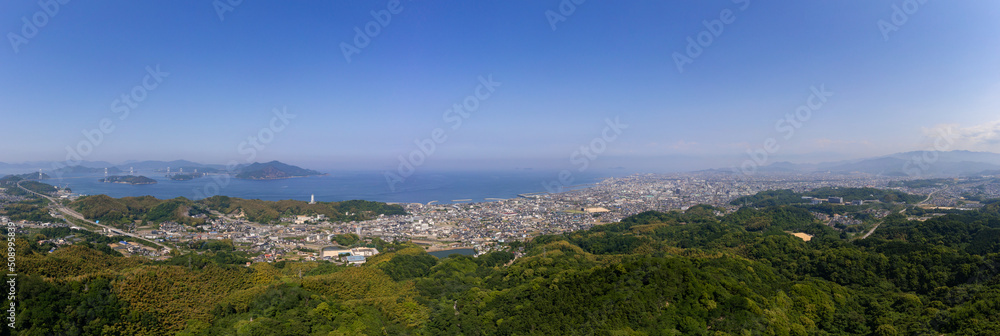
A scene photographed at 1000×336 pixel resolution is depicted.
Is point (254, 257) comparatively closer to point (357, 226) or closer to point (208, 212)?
point (357, 226)

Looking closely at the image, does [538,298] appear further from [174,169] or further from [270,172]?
[174,169]

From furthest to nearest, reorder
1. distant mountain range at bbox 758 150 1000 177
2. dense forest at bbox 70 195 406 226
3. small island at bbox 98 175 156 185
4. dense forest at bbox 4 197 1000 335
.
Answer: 1. distant mountain range at bbox 758 150 1000 177
2. small island at bbox 98 175 156 185
3. dense forest at bbox 70 195 406 226
4. dense forest at bbox 4 197 1000 335

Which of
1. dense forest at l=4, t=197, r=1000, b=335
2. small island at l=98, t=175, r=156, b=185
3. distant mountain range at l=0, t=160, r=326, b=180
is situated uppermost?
distant mountain range at l=0, t=160, r=326, b=180

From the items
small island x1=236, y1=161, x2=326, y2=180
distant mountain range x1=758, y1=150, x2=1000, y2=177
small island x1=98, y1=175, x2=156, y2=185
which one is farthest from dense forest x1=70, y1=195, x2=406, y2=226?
distant mountain range x1=758, y1=150, x2=1000, y2=177

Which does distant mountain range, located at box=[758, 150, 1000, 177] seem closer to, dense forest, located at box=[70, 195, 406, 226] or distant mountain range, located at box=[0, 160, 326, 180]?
dense forest, located at box=[70, 195, 406, 226]

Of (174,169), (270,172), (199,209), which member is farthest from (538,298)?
(174,169)
